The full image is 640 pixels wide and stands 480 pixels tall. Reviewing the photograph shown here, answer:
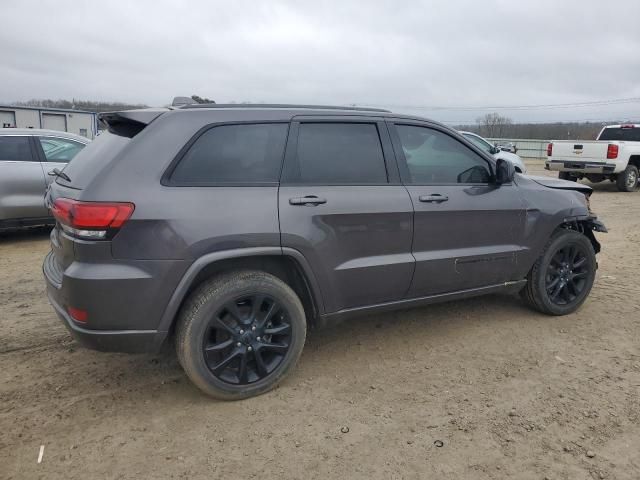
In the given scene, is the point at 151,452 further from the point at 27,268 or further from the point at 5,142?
the point at 5,142

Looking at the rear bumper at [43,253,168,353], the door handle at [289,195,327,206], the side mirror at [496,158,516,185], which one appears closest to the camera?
the rear bumper at [43,253,168,353]

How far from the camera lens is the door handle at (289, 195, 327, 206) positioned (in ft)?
A: 10.1

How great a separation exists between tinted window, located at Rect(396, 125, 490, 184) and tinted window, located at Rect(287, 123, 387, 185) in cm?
25

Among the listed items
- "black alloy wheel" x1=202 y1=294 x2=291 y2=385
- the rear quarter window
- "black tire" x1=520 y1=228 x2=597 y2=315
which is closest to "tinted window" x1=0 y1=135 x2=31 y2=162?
the rear quarter window

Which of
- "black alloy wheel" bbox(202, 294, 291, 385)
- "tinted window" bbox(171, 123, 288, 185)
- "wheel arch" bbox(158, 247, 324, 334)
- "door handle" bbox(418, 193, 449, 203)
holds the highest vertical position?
"tinted window" bbox(171, 123, 288, 185)

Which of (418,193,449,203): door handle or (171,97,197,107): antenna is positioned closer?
(171,97,197,107): antenna

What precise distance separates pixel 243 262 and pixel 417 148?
5.19 feet

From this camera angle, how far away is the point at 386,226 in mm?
3385

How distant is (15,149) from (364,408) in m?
6.49

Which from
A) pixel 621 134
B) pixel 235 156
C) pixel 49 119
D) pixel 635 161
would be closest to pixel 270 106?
pixel 235 156

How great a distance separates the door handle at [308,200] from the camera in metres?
3.08

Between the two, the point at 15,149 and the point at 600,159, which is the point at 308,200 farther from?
the point at 600,159

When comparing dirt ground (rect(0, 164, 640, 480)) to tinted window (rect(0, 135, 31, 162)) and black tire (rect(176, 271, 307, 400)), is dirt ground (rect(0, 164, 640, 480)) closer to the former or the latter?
black tire (rect(176, 271, 307, 400))

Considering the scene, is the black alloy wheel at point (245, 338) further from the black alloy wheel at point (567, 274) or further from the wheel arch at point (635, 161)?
the wheel arch at point (635, 161)
